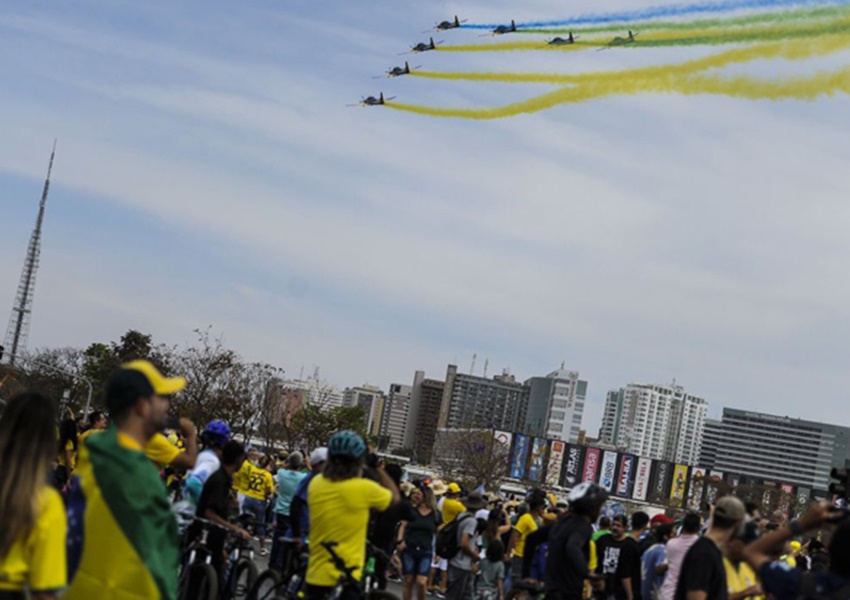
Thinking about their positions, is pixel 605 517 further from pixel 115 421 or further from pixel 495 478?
pixel 495 478

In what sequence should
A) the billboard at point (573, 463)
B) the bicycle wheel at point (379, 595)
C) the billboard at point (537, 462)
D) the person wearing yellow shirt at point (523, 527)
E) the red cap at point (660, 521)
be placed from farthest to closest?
the billboard at point (573, 463) < the billboard at point (537, 462) < the person wearing yellow shirt at point (523, 527) < the red cap at point (660, 521) < the bicycle wheel at point (379, 595)

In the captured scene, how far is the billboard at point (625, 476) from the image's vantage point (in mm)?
163500

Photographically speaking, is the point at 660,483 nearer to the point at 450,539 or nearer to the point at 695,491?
the point at 695,491

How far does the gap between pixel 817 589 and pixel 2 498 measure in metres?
3.51

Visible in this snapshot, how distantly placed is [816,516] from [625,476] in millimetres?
160177

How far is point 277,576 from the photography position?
41.5 feet

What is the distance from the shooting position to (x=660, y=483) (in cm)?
16662

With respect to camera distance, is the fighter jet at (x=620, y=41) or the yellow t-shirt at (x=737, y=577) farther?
the fighter jet at (x=620, y=41)

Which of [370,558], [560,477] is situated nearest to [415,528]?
[370,558]

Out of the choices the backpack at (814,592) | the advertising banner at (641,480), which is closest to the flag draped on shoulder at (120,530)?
the backpack at (814,592)

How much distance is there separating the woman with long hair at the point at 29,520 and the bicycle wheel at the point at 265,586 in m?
7.39

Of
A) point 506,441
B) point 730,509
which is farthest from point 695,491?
point 730,509

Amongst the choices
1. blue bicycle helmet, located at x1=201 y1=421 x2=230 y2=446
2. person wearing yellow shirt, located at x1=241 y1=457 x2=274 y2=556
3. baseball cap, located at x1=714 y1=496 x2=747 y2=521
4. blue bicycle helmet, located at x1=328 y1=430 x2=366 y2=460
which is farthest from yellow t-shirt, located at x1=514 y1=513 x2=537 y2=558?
baseball cap, located at x1=714 y1=496 x2=747 y2=521

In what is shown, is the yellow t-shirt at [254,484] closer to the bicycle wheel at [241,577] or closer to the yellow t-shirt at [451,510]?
the yellow t-shirt at [451,510]
